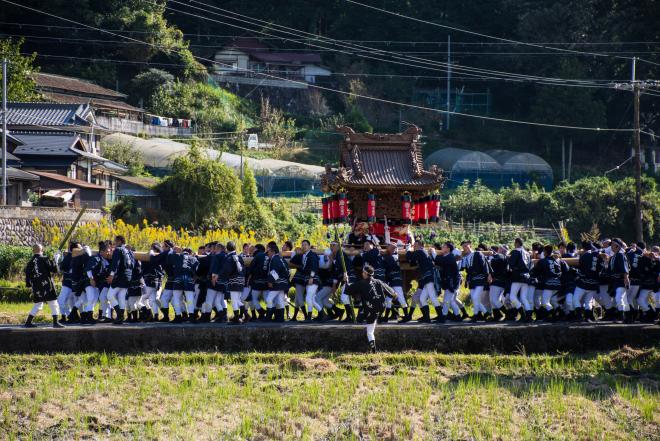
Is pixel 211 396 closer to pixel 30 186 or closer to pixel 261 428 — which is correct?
pixel 261 428

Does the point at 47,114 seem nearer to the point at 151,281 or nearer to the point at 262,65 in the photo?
the point at 262,65

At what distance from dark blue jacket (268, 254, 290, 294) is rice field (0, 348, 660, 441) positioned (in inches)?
73.3

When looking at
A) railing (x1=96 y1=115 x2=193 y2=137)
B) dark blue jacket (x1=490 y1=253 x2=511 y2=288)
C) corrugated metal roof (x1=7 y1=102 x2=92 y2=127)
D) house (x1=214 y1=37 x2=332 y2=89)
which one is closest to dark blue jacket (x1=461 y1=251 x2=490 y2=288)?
dark blue jacket (x1=490 y1=253 x2=511 y2=288)

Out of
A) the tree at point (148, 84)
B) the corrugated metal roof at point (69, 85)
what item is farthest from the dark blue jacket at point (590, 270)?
the tree at point (148, 84)

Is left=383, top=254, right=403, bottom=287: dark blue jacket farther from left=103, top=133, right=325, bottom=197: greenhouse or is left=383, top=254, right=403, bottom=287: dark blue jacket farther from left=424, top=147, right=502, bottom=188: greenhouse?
left=424, top=147, right=502, bottom=188: greenhouse

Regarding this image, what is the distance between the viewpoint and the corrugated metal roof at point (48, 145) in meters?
47.2

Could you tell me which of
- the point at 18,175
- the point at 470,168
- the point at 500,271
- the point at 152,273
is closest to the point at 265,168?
the point at 470,168

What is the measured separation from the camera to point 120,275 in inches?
787

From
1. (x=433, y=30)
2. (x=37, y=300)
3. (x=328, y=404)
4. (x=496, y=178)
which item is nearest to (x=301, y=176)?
(x=496, y=178)

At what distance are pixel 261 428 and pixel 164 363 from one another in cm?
384

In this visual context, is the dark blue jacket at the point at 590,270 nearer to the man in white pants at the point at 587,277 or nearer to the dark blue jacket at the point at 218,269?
the man in white pants at the point at 587,277

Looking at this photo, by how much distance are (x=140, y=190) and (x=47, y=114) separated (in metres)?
9.09

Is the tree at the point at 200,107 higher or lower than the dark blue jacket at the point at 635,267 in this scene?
higher

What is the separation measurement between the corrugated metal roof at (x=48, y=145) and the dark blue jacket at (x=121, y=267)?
28.3m
